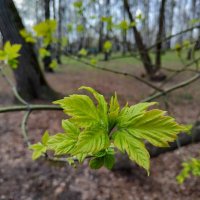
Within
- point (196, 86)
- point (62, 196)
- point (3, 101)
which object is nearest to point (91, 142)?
point (62, 196)

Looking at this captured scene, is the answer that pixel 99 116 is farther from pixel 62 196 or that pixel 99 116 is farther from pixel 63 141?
pixel 62 196

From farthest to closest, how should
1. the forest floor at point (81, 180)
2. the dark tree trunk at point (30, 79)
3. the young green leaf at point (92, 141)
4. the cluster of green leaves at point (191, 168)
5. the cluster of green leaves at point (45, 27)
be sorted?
the dark tree trunk at point (30, 79), the forest floor at point (81, 180), the cluster of green leaves at point (45, 27), the cluster of green leaves at point (191, 168), the young green leaf at point (92, 141)

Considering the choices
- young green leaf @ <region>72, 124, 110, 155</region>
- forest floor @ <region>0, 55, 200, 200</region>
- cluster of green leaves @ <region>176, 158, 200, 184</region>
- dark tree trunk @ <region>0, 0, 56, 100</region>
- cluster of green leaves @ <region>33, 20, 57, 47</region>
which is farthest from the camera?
dark tree trunk @ <region>0, 0, 56, 100</region>

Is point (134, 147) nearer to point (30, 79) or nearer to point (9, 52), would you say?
point (9, 52)

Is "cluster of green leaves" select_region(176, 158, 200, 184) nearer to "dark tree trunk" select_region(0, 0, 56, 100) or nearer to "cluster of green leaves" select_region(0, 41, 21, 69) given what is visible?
"cluster of green leaves" select_region(0, 41, 21, 69)

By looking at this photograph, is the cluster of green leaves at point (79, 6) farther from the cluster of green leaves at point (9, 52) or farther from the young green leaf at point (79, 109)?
the young green leaf at point (79, 109)

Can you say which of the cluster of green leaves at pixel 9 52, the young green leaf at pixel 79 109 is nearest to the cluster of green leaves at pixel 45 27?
the cluster of green leaves at pixel 9 52

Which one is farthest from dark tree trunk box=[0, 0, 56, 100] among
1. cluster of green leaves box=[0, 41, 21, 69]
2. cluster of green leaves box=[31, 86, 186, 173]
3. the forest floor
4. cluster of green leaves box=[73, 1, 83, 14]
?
cluster of green leaves box=[31, 86, 186, 173]

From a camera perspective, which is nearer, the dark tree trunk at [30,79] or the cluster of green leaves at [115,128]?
the cluster of green leaves at [115,128]

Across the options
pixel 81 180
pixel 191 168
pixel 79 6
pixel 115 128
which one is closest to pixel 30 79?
pixel 81 180
